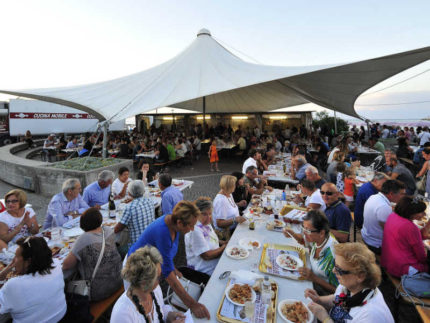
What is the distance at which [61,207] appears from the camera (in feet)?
11.4

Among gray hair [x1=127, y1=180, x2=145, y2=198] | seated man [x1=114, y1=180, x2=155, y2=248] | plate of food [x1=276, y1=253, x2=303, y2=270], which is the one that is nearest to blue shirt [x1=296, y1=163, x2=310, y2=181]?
plate of food [x1=276, y1=253, x2=303, y2=270]

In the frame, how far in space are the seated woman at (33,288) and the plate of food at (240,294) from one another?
1471mm

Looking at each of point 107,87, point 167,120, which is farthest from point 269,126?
point 107,87

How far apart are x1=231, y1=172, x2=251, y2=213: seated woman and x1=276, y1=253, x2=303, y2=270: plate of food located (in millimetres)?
1841

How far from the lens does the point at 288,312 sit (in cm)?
172

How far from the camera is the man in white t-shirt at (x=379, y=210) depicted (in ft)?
10.1

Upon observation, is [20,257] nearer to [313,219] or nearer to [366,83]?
[313,219]

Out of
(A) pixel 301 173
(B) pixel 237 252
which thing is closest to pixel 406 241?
(B) pixel 237 252

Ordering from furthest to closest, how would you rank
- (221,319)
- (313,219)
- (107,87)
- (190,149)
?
1. (190,149)
2. (107,87)
3. (313,219)
4. (221,319)

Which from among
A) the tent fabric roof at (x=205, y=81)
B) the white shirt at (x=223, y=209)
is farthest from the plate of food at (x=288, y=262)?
the tent fabric roof at (x=205, y=81)

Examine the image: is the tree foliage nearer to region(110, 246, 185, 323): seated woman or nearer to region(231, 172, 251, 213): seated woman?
region(231, 172, 251, 213): seated woman

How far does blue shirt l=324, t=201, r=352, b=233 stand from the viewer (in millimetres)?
2926

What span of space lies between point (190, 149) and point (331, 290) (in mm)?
9759

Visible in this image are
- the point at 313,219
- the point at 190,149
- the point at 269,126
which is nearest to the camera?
the point at 313,219
